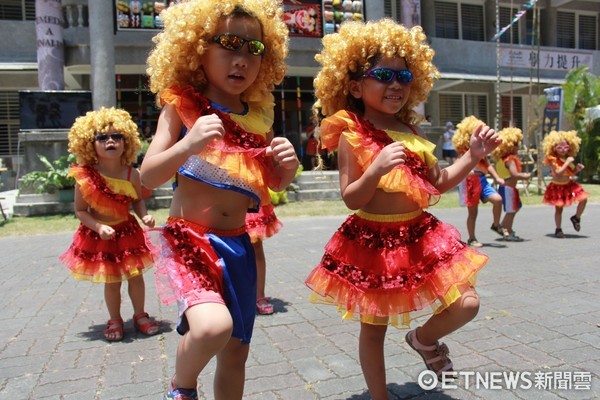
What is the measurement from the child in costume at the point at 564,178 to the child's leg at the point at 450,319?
21.6 ft

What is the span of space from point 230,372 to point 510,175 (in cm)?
687

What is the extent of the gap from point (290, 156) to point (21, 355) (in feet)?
8.90

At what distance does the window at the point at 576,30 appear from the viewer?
2278 centimetres

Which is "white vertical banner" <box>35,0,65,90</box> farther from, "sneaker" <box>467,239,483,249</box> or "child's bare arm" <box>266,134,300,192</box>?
"child's bare arm" <box>266,134,300,192</box>

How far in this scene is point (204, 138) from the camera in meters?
1.97

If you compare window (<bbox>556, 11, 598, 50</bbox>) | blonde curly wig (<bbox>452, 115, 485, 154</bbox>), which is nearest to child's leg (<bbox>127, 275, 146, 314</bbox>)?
blonde curly wig (<bbox>452, 115, 485, 154</bbox>)

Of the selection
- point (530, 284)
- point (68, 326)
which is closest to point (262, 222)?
point (68, 326)

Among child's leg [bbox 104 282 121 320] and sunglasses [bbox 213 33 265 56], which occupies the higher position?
sunglasses [bbox 213 33 265 56]

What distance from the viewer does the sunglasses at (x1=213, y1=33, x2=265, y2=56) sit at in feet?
7.54

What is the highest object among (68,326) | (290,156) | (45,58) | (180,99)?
(45,58)

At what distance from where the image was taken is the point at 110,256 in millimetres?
4062

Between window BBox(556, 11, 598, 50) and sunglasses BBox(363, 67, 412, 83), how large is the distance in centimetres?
2339

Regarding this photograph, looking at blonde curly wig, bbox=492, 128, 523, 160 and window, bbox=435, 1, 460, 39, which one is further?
window, bbox=435, 1, 460, 39

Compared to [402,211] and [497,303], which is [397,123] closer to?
[402,211]
